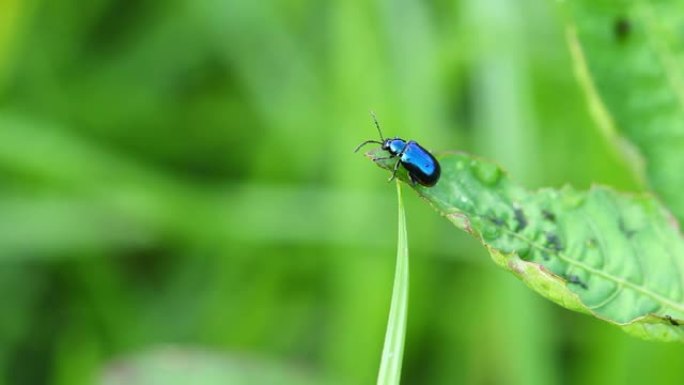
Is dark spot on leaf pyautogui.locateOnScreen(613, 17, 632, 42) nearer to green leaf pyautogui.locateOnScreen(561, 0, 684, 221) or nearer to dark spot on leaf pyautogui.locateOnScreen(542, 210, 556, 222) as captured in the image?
green leaf pyautogui.locateOnScreen(561, 0, 684, 221)

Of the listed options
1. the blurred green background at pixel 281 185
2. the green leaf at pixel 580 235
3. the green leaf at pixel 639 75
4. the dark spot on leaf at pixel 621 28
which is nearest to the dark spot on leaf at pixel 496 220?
the green leaf at pixel 580 235

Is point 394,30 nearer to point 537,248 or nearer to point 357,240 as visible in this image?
point 357,240

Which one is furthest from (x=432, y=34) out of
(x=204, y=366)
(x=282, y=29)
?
(x=204, y=366)

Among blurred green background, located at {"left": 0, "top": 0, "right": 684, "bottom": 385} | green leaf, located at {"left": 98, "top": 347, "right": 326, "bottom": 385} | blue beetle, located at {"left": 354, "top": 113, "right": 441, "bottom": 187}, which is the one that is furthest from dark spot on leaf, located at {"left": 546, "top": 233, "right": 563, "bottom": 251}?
blurred green background, located at {"left": 0, "top": 0, "right": 684, "bottom": 385}

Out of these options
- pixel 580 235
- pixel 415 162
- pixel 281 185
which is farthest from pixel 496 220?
pixel 281 185

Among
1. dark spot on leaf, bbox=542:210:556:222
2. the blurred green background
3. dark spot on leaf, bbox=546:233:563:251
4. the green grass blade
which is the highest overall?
the blurred green background
